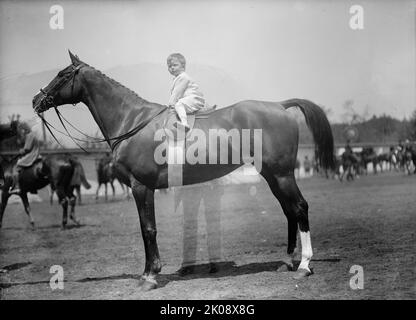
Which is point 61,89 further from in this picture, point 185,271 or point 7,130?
point 185,271

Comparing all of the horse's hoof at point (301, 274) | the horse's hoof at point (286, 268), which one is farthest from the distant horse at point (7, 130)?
the horse's hoof at point (301, 274)

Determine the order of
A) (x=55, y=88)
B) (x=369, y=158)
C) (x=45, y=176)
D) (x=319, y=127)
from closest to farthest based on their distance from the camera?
1. (x=55, y=88)
2. (x=319, y=127)
3. (x=45, y=176)
4. (x=369, y=158)

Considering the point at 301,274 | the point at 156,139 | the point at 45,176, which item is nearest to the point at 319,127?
the point at 301,274

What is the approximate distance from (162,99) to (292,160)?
4015mm

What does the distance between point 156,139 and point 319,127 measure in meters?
2.55

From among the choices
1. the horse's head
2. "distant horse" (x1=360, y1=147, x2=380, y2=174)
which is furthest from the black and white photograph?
"distant horse" (x1=360, y1=147, x2=380, y2=174)

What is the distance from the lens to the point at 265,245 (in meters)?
8.02

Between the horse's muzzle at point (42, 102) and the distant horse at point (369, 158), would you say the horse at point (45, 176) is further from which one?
the distant horse at point (369, 158)

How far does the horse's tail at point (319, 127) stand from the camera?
6488mm

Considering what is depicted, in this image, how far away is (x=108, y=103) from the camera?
20.2ft

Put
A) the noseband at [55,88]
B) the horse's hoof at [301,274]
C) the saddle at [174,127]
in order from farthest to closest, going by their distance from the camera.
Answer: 1. the noseband at [55,88]
2. the saddle at [174,127]
3. the horse's hoof at [301,274]

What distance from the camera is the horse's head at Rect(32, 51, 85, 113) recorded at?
6070mm

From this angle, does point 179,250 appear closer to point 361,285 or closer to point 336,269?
point 336,269

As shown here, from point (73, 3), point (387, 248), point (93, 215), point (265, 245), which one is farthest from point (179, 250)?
point (93, 215)
